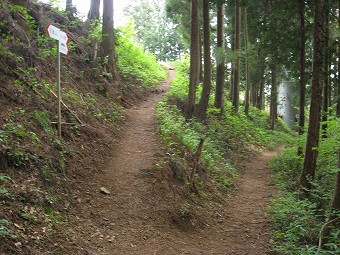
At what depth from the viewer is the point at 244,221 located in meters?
7.61

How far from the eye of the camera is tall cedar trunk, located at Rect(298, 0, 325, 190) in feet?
26.4

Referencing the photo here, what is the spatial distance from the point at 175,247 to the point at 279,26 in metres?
9.41

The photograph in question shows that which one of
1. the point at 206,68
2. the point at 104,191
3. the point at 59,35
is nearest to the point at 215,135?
the point at 206,68

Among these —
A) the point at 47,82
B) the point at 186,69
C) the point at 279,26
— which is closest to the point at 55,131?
the point at 47,82

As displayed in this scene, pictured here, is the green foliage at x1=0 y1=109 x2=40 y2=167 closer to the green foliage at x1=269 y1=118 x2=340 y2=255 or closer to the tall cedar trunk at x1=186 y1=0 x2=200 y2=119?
the green foliage at x1=269 y1=118 x2=340 y2=255

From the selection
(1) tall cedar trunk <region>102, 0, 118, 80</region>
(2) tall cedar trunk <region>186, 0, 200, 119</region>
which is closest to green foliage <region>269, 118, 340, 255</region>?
(2) tall cedar trunk <region>186, 0, 200, 119</region>

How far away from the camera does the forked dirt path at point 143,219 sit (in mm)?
5391

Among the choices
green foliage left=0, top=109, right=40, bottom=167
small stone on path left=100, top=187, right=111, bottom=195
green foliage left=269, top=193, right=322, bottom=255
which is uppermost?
green foliage left=0, top=109, right=40, bottom=167

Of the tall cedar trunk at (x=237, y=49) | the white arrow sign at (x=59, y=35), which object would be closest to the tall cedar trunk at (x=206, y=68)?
the tall cedar trunk at (x=237, y=49)

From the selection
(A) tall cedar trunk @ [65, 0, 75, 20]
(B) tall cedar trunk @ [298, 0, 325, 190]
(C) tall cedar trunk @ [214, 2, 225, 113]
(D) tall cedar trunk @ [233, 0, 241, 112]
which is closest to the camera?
(B) tall cedar trunk @ [298, 0, 325, 190]

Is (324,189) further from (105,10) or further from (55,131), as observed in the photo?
(105,10)

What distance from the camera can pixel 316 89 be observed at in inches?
332

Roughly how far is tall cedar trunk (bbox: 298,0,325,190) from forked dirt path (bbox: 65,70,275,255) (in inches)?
66.4

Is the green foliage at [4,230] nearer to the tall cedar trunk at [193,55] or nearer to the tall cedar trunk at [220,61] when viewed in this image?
the tall cedar trunk at [193,55]
